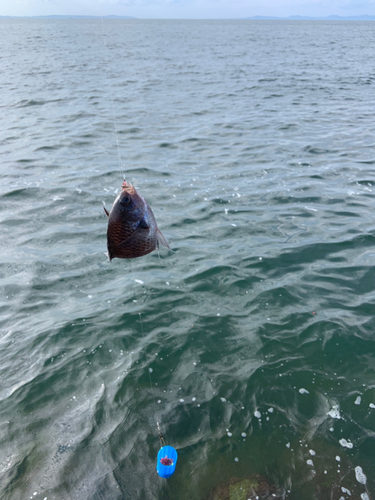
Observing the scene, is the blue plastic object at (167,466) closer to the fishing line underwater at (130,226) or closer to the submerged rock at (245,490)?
the submerged rock at (245,490)

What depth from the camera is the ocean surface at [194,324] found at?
4.72 metres

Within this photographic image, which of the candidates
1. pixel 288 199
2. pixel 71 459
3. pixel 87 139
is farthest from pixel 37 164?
pixel 71 459

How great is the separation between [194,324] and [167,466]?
245 cm

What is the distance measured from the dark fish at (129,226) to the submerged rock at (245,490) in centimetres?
308

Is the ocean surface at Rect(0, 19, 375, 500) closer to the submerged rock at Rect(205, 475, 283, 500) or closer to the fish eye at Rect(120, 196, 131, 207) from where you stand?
the submerged rock at Rect(205, 475, 283, 500)

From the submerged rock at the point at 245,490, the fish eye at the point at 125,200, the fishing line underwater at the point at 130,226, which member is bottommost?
the submerged rock at the point at 245,490

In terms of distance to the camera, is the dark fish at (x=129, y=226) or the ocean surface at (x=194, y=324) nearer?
the dark fish at (x=129, y=226)

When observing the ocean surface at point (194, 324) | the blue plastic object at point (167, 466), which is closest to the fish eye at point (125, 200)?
the blue plastic object at point (167, 466)

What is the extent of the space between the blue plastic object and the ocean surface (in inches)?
7.3

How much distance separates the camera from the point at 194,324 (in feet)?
21.5

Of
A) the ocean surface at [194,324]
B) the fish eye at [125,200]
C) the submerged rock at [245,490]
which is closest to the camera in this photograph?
the fish eye at [125,200]

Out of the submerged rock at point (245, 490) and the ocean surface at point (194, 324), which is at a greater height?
the ocean surface at point (194, 324)

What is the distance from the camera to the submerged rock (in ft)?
14.4

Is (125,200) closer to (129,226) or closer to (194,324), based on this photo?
(129,226)
